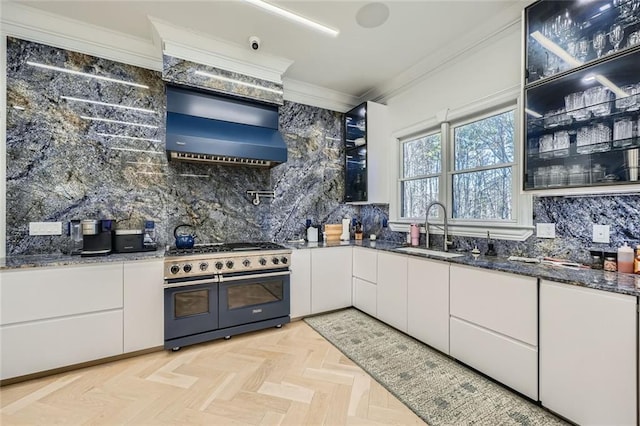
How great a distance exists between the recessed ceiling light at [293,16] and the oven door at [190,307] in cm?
238

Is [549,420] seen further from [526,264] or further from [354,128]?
[354,128]

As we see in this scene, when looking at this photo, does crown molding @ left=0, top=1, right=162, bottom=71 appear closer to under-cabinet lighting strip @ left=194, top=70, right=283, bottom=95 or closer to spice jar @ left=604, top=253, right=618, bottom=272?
under-cabinet lighting strip @ left=194, top=70, right=283, bottom=95

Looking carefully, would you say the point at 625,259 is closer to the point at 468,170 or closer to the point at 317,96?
the point at 468,170

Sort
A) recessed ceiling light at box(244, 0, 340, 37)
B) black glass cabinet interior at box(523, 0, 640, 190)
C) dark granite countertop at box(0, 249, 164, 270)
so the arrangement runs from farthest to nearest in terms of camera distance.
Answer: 1. recessed ceiling light at box(244, 0, 340, 37)
2. dark granite countertop at box(0, 249, 164, 270)
3. black glass cabinet interior at box(523, 0, 640, 190)

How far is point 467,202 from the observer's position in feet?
9.52

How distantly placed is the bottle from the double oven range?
99.5 inches

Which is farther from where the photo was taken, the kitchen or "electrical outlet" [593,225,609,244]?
the kitchen

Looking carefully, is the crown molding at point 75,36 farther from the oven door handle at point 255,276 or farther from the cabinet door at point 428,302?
the cabinet door at point 428,302

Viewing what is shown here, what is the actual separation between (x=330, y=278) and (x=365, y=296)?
0.46 m

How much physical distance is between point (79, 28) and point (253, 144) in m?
1.85

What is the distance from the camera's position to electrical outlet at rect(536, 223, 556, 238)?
211 cm

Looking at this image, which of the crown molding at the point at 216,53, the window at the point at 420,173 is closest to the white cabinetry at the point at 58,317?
the crown molding at the point at 216,53

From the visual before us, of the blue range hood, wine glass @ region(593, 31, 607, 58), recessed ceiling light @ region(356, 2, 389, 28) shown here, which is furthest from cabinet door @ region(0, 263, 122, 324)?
wine glass @ region(593, 31, 607, 58)

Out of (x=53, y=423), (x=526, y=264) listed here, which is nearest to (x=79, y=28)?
(x=53, y=423)
